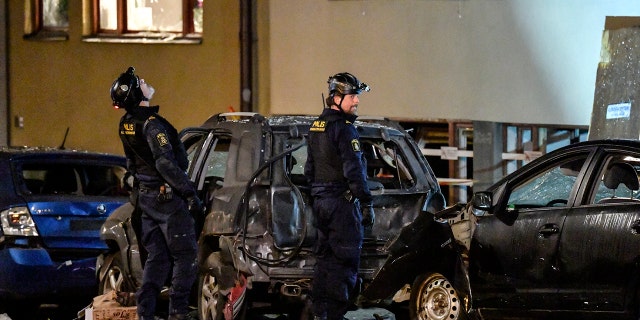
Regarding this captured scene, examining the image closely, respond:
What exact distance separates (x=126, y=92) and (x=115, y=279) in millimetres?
1938

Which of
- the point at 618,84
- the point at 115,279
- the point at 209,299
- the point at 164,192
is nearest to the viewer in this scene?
the point at 164,192

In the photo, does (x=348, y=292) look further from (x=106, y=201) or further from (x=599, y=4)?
(x=599, y=4)

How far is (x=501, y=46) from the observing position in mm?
14445

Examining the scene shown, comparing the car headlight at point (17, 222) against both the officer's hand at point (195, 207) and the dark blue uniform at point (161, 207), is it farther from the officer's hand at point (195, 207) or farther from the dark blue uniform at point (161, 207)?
the officer's hand at point (195, 207)

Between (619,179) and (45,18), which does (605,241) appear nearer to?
(619,179)

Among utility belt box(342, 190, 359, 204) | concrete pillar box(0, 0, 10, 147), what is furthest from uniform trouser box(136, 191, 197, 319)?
concrete pillar box(0, 0, 10, 147)

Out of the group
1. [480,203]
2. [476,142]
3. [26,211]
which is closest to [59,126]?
[476,142]

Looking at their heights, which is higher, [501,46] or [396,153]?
[501,46]

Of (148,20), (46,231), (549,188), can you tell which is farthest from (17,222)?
(148,20)

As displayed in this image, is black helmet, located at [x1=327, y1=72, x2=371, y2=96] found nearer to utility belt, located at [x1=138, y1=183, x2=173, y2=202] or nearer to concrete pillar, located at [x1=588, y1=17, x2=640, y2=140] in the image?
utility belt, located at [x1=138, y1=183, x2=173, y2=202]

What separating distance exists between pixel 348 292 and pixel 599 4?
7.21 metres

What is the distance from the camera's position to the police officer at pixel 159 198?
336 inches

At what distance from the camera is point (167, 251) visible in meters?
8.73

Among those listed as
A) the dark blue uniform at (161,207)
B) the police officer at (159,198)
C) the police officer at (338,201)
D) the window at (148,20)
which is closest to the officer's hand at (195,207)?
the police officer at (159,198)
